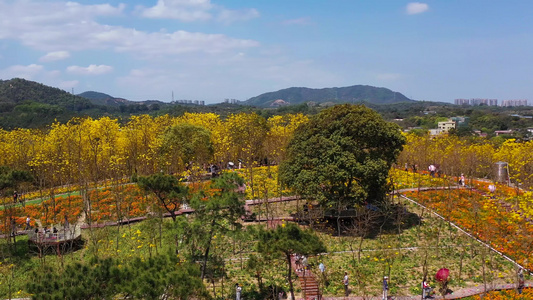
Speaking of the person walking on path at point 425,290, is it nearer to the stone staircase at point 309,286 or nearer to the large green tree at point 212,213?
the stone staircase at point 309,286

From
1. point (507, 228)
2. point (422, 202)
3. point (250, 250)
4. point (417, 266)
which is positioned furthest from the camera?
point (422, 202)

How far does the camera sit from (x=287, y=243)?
11.7m

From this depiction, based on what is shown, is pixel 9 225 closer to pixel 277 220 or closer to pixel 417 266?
pixel 277 220

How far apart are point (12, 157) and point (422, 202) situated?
3318cm

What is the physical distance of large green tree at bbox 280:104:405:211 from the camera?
2088cm

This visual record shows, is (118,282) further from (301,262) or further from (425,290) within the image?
(425,290)

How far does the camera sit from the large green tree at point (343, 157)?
2088 centimetres

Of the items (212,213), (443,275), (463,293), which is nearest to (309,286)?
(212,213)

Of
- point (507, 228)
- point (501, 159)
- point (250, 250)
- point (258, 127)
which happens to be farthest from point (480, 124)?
point (250, 250)

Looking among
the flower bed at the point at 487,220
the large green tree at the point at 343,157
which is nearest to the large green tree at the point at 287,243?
the large green tree at the point at 343,157

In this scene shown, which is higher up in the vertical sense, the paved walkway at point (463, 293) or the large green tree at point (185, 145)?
the large green tree at point (185, 145)

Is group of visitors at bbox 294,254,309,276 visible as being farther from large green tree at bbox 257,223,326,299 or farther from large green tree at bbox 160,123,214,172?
large green tree at bbox 160,123,214,172

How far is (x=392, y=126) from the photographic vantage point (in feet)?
74.9

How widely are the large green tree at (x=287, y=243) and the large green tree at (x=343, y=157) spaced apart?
27.5 ft
